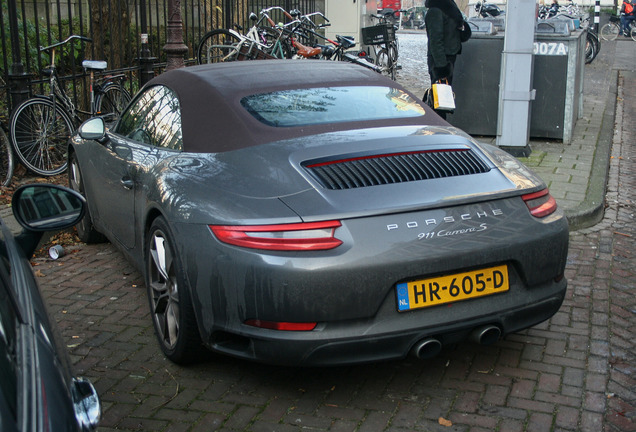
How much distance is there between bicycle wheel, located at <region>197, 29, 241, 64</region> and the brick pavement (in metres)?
7.82

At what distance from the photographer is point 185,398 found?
3656mm

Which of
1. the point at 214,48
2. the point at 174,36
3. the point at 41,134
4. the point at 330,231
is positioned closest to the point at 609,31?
the point at 214,48

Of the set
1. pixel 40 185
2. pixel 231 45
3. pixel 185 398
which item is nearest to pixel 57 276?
pixel 185 398

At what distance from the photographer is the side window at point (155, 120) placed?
14.5ft

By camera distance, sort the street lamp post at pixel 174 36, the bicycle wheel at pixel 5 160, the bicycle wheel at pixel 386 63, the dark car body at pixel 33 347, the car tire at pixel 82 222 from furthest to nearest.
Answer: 1. the bicycle wheel at pixel 386 63
2. the street lamp post at pixel 174 36
3. the bicycle wheel at pixel 5 160
4. the car tire at pixel 82 222
5. the dark car body at pixel 33 347

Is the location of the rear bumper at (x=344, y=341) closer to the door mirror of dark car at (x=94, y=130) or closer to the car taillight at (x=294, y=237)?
the car taillight at (x=294, y=237)

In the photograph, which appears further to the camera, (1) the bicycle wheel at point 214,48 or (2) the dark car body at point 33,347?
(1) the bicycle wheel at point 214,48

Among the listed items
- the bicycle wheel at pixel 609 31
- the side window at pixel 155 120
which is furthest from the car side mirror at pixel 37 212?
the bicycle wheel at pixel 609 31

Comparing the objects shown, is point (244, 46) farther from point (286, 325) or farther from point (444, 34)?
point (286, 325)

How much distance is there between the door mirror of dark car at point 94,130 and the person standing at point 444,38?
5.20m

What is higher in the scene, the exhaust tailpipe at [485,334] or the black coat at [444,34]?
the black coat at [444,34]

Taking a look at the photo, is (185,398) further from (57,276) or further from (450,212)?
(57,276)

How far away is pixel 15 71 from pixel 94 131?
330 centimetres

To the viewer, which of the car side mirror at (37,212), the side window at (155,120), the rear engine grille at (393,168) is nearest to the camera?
the car side mirror at (37,212)
